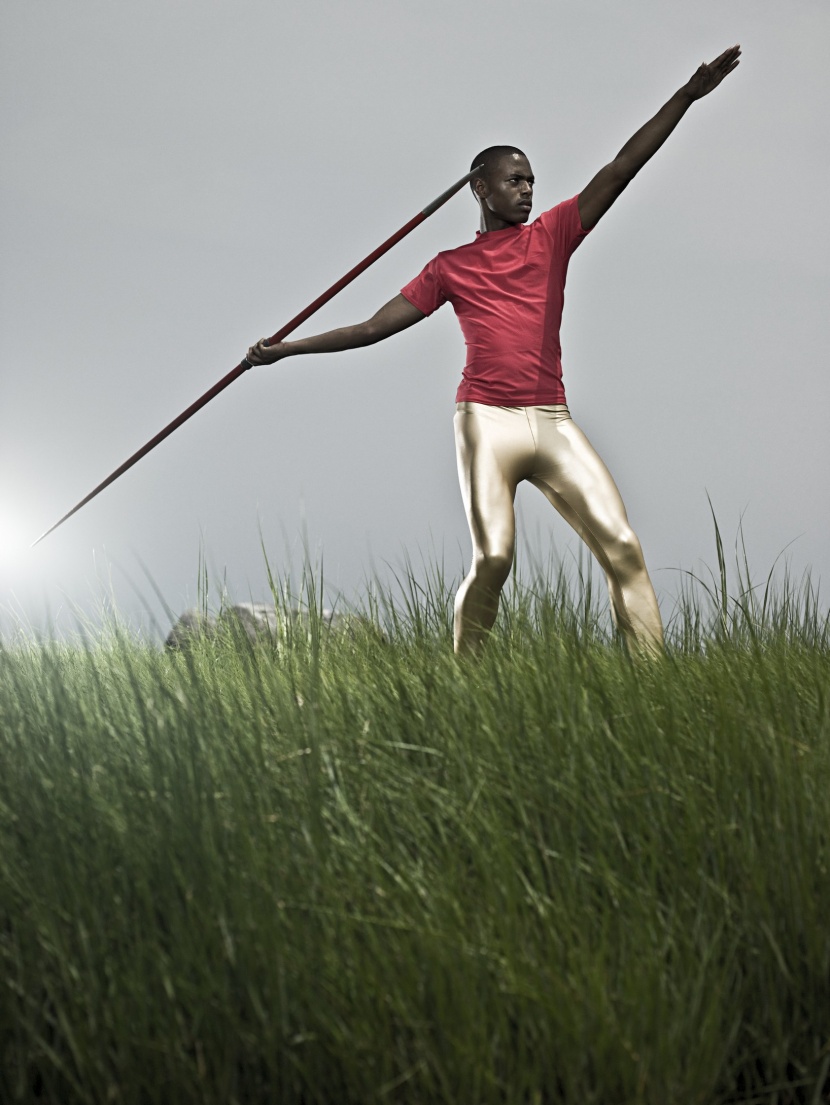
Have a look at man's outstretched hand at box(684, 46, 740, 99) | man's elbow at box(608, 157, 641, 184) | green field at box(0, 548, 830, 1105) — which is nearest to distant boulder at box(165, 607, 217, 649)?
green field at box(0, 548, 830, 1105)

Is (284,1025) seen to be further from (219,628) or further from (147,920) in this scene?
(219,628)

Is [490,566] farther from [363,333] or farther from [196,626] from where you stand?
[196,626]

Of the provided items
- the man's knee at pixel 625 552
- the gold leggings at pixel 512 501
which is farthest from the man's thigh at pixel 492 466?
the man's knee at pixel 625 552

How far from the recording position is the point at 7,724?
3020 mm

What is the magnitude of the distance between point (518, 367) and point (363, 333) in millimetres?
690

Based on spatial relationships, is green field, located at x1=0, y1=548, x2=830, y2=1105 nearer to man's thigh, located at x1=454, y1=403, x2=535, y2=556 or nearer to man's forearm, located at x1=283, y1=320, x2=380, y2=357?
man's thigh, located at x1=454, y1=403, x2=535, y2=556

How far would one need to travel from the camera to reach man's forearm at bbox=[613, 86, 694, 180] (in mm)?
3921

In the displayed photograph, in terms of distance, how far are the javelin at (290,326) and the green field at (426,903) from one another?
202 cm

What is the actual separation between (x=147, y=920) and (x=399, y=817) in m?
0.63

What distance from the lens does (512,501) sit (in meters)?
4.12

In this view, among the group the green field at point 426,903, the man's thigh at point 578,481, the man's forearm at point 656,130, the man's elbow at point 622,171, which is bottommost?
the green field at point 426,903

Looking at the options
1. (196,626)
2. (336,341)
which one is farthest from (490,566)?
(196,626)

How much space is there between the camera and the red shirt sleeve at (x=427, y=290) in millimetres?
4383

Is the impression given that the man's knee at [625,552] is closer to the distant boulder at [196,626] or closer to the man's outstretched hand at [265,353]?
the man's outstretched hand at [265,353]
